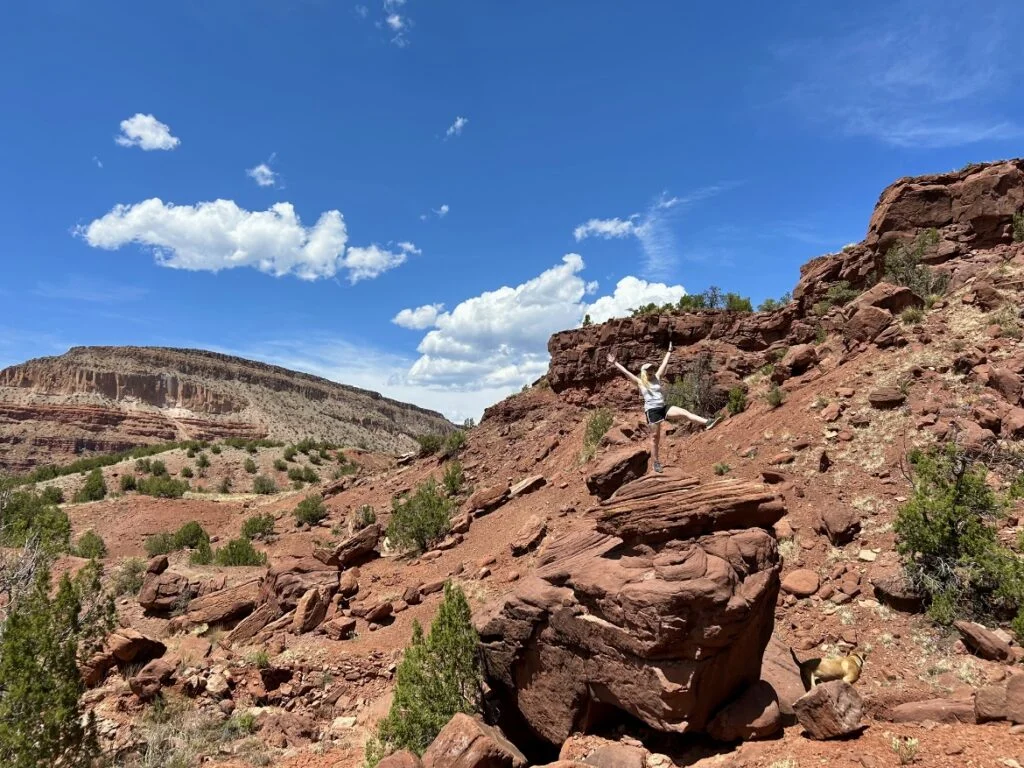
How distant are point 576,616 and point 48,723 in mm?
6506

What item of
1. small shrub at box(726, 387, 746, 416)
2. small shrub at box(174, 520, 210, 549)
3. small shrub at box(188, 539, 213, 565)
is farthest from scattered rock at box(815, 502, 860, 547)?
small shrub at box(174, 520, 210, 549)

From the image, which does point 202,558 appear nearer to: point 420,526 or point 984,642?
point 420,526

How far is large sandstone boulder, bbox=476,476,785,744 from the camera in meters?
6.02

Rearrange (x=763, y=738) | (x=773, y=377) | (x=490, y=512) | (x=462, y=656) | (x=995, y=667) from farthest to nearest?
(x=490, y=512) < (x=773, y=377) < (x=462, y=656) < (x=995, y=667) < (x=763, y=738)

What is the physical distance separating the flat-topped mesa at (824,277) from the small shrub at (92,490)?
1203 inches

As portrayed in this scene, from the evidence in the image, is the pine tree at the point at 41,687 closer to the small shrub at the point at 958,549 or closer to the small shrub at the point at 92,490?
the small shrub at the point at 958,549

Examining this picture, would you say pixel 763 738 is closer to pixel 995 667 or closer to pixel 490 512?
pixel 995 667

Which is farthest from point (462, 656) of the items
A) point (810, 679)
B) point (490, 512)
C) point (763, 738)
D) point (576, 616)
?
point (490, 512)

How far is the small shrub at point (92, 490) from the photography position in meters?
35.9

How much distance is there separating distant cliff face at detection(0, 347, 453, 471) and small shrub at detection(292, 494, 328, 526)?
54.3m

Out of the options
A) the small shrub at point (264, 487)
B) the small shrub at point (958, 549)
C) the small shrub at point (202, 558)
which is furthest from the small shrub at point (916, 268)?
the small shrub at point (264, 487)

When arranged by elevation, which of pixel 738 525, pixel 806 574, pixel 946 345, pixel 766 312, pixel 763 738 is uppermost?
pixel 766 312

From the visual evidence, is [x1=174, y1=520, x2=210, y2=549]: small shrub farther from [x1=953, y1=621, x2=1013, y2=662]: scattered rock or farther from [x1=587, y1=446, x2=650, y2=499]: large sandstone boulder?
[x1=953, y1=621, x2=1013, y2=662]: scattered rock

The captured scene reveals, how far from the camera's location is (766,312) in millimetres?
24609
